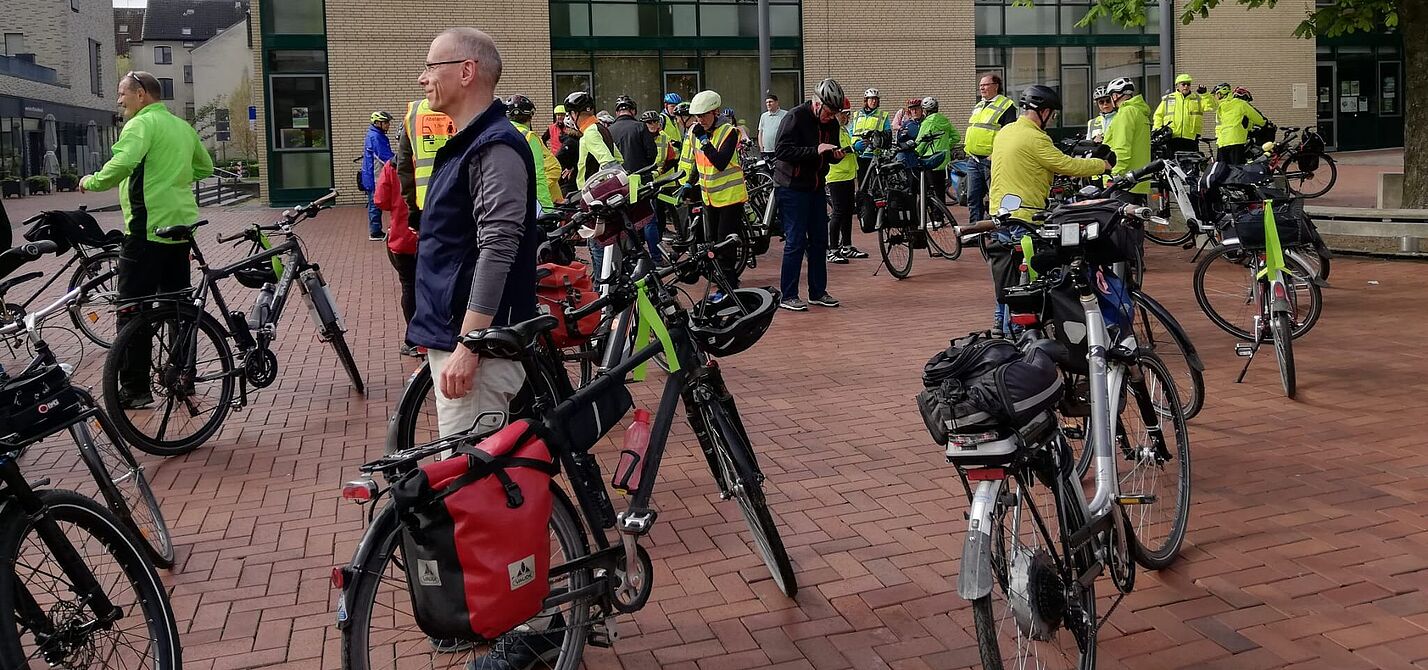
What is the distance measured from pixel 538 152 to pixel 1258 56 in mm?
29586

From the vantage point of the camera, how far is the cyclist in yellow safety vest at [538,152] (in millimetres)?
8526

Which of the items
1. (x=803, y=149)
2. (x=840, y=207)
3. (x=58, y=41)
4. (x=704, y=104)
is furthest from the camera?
(x=58, y=41)

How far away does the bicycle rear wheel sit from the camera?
732cm

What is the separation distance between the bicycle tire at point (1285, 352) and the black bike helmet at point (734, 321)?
4.07 metres

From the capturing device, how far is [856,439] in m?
6.79

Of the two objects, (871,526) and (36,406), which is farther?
(871,526)

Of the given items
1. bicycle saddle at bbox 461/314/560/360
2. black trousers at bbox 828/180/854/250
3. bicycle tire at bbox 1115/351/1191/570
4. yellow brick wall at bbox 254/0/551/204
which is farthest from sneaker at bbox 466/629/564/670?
yellow brick wall at bbox 254/0/551/204

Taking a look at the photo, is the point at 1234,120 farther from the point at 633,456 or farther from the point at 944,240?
the point at 633,456

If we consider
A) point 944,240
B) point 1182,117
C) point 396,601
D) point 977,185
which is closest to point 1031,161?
point 396,601

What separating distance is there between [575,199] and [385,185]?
1.06 m

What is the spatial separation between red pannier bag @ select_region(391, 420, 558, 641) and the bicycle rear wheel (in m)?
5.43

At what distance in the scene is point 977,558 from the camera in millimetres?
3062

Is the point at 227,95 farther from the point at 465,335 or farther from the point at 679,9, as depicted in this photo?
the point at 465,335

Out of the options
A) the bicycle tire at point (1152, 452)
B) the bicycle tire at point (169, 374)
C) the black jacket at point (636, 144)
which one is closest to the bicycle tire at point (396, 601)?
the bicycle tire at point (1152, 452)
